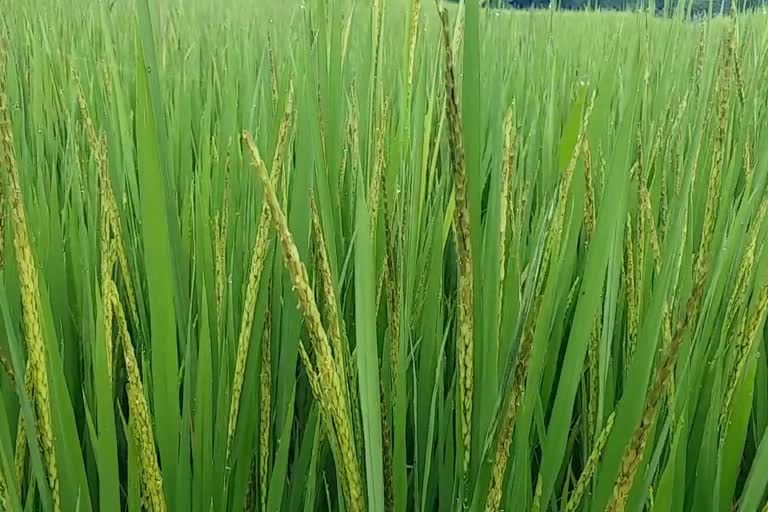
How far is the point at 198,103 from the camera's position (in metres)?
0.80

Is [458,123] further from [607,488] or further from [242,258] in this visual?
[242,258]

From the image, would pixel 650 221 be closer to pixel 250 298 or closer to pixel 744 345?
pixel 744 345

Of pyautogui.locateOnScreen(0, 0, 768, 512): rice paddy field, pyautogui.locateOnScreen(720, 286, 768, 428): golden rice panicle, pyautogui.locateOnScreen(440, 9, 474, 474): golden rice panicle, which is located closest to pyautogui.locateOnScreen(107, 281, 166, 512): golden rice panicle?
pyautogui.locateOnScreen(0, 0, 768, 512): rice paddy field

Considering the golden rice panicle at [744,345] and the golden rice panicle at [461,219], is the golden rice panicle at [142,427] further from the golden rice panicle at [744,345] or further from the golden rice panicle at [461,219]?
the golden rice panicle at [744,345]

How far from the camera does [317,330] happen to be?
179 mm

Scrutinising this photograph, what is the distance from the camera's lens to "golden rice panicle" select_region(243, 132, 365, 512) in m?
0.17

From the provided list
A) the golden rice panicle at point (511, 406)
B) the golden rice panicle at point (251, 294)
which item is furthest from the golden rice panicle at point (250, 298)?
the golden rice panicle at point (511, 406)

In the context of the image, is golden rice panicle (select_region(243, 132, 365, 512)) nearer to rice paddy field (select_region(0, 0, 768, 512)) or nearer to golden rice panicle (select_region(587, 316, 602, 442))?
rice paddy field (select_region(0, 0, 768, 512))

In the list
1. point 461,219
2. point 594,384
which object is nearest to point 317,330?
point 461,219

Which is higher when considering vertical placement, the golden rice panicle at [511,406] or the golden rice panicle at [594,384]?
the golden rice panicle at [511,406]

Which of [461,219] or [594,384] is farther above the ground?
[461,219]

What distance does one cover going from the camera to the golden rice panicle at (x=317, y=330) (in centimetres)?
17

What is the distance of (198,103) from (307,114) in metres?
0.54

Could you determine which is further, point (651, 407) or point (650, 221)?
point (650, 221)
